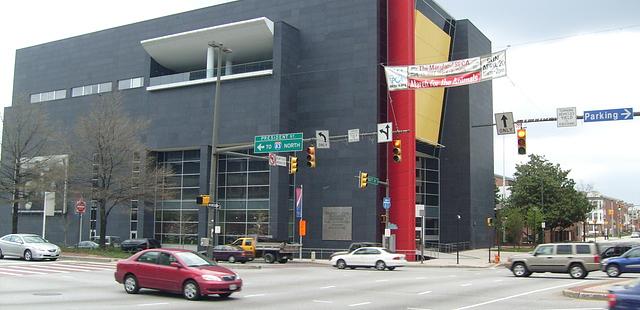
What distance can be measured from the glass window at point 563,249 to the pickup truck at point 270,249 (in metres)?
18.5

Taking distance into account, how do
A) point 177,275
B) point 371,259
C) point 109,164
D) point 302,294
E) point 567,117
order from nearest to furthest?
1. point 177,275
2. point 302,294
3. point 567,117
4. point 371,259
5. point 109,164

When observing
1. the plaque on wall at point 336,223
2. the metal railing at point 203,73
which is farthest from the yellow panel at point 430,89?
the metal railing at point 203,73

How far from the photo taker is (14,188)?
151 feet

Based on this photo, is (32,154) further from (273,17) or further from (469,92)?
(469,92)

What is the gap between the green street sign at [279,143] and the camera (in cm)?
3125

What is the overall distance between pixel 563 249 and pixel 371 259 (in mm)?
11149

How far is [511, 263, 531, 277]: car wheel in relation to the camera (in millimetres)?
29000

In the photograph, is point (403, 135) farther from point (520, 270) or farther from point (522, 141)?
point (522, 141)

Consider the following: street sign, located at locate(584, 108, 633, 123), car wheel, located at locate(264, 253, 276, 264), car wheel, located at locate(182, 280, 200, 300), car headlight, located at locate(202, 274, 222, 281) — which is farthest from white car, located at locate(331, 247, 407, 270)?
car wheel, located at locate(182, 280, 200, 300)

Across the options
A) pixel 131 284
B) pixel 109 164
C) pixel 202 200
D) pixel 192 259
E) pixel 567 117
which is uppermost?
pixel 567 117

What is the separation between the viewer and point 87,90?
63344mm

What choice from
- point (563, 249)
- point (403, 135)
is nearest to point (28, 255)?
point (563, 249)

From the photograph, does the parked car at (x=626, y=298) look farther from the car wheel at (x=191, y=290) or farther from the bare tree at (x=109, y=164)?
the bare tree at (x=109, y=164)

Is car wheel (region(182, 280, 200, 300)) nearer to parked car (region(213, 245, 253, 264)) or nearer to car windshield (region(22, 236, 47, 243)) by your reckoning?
car windshield (region(22, 236, 47, 243))
